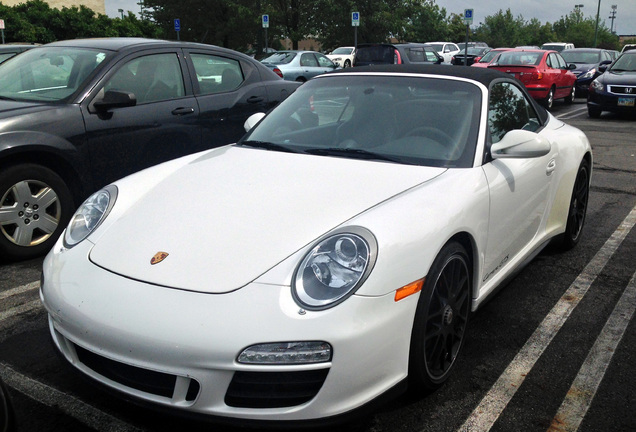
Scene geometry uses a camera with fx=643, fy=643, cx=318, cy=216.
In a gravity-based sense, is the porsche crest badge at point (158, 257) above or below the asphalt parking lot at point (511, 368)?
above

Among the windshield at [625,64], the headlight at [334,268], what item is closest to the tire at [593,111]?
A: the windshield at [625,64]

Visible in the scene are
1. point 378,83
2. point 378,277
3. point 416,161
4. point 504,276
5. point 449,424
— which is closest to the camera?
point 378,277

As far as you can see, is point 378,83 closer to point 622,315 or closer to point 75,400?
point 622,315

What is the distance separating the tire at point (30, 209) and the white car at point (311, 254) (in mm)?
1520

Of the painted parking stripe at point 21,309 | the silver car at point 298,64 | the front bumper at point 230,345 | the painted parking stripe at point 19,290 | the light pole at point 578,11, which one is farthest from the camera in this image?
the light pole at point 578,11

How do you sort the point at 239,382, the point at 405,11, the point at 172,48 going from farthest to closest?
the point at 405,11 < the point at 172,48 < the point at 239,382

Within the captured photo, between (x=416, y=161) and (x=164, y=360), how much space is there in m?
1.61

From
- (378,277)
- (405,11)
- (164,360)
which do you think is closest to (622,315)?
(378,277)

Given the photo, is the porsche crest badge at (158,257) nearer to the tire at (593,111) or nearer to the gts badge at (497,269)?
the gts badge at (497,269)

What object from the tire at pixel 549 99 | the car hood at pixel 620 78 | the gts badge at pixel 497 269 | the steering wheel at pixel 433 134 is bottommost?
the tire at pixel 549 99

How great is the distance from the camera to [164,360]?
7.22ft

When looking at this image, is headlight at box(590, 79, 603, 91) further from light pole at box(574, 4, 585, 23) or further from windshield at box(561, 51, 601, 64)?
light pole at box(574, 4, 585, 23)

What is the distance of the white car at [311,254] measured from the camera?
2.21 metres

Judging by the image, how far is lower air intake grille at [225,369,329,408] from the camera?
7.18 ft
